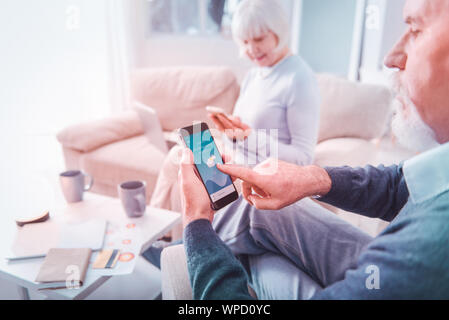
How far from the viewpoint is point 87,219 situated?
48.2 inches

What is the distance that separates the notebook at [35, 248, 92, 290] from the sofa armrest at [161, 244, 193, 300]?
0.25 meters

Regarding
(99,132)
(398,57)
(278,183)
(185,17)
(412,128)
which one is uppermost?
(185,17)

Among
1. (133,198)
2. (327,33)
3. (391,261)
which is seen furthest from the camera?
(327,33)

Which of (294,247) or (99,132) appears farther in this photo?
(99,132)

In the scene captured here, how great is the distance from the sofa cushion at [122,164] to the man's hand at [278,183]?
1.15 m

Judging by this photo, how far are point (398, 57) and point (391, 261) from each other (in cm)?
47

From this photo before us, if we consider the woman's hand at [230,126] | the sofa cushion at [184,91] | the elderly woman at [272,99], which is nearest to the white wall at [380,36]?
the sofa cushion at [184,91]

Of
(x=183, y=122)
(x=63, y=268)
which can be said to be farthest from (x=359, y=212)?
(x=183, y=122)

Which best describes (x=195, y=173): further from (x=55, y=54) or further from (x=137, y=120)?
(x=55, y=54)

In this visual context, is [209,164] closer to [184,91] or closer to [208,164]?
[208,164]

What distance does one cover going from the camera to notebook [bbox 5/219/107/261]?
101cm

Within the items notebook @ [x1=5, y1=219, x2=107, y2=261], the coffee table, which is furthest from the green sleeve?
notebook @ [x1=5, y1=219, x2=107, y2=261]

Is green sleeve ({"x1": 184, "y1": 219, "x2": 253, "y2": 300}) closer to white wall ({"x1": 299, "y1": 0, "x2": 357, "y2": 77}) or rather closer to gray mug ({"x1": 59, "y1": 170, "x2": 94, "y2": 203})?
gray mug ({"x1": 59, "y1": 170, "x2": 94, "y2": 203})
